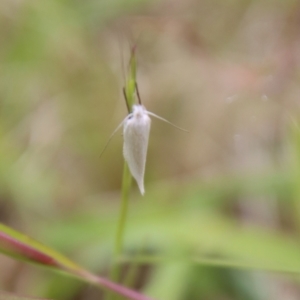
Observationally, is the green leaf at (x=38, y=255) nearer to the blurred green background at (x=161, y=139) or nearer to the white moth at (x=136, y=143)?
the white moth at (x=136, y=143)

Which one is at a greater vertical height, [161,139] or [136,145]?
[161,139]

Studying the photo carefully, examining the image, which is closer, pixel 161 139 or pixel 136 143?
pixel 136 143

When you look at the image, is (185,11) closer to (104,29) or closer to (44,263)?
(104,29)

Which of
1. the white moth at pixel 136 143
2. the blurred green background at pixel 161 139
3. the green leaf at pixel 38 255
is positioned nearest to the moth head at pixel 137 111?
the white moth at pixel 136 143

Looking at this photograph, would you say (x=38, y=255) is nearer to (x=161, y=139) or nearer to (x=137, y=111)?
(x=137, y=111)

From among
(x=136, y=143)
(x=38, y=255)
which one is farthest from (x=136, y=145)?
(x=38, y=255)

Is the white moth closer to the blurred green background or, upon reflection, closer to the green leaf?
the green leaf

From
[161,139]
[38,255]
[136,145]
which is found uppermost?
[161,139]
